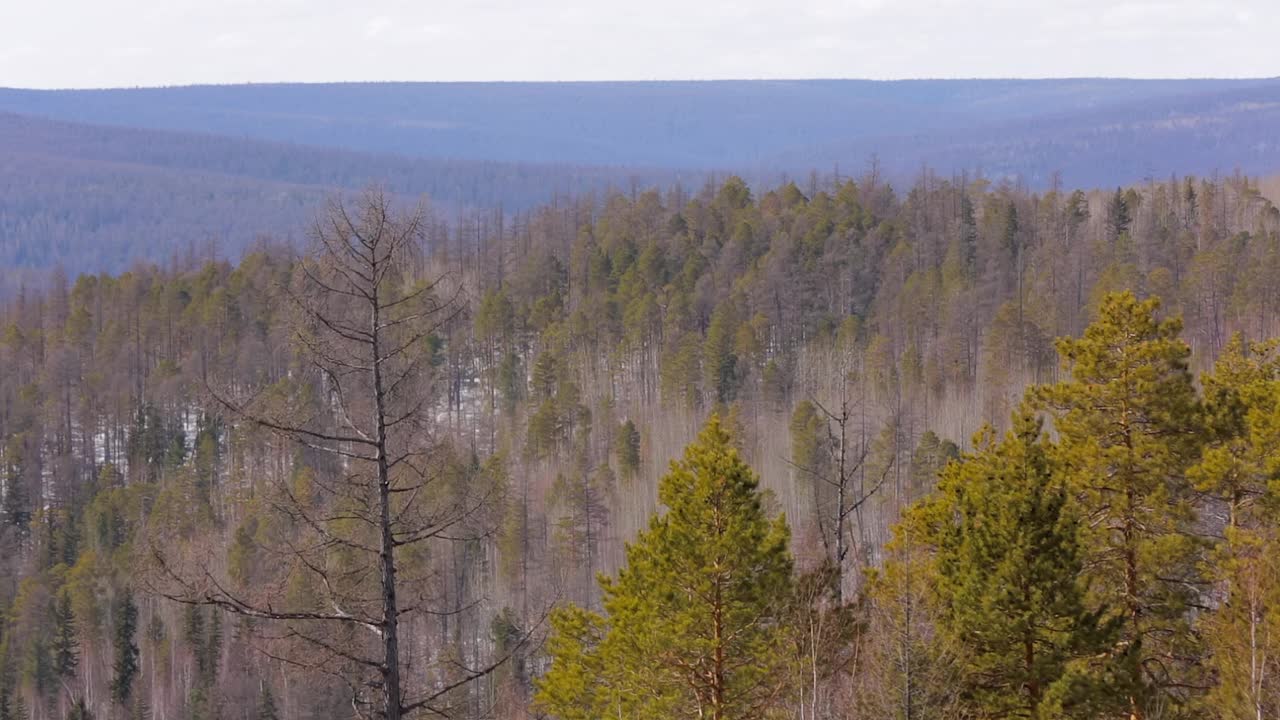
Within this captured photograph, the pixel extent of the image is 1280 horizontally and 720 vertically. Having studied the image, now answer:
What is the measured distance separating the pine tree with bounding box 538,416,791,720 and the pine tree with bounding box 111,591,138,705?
157 feet

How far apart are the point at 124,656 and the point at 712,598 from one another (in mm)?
50007

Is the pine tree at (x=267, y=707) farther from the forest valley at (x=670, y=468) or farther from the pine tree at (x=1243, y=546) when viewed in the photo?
the pine tree at (x=1243, y=546)

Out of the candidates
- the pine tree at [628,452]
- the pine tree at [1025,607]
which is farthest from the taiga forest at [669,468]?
the pine tree at [628,452]

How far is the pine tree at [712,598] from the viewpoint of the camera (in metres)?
19.1

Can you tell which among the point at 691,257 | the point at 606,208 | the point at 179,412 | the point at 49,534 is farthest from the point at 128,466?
the point at 606,208

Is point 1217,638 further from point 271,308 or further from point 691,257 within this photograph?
point 271,308

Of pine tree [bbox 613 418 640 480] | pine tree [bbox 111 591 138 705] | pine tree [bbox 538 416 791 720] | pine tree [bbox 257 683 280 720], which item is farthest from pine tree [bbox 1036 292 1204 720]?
pine tree [bbox 613 418 640 480]

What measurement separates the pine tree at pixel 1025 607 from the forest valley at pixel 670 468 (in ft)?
0.17

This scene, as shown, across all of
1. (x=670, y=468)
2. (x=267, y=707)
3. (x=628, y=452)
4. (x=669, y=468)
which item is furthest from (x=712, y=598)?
(x=628, y=452)

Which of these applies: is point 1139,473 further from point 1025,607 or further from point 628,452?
point 628,452

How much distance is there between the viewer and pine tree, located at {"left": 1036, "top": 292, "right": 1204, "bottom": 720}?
64.0 ft

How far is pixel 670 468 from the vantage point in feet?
64.9

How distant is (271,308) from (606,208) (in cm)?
3298

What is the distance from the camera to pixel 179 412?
96125mm
